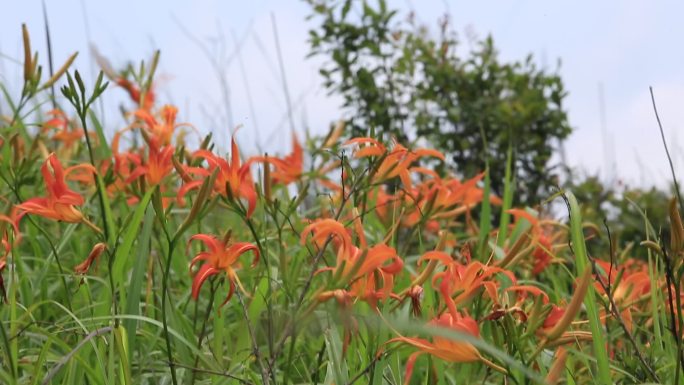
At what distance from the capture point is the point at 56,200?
1.57m

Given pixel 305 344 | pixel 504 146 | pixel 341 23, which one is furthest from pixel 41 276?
pixel 504 146

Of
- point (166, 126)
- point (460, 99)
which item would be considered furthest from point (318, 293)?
point (460, 99)

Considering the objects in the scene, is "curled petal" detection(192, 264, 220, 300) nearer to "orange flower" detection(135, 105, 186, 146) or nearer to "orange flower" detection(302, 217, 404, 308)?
"orange flower" detection(302, 217, 404, 308)

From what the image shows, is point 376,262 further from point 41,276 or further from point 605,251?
point 605,251

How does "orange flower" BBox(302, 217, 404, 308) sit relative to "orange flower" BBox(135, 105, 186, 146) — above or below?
below

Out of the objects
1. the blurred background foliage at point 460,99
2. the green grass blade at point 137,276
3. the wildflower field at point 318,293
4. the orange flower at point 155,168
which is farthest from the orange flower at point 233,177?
the blurred background foliage at point 460,99

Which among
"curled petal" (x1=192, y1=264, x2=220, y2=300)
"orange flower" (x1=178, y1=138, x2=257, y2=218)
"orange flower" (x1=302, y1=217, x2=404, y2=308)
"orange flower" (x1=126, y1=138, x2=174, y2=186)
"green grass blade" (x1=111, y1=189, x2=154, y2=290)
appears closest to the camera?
"orange flower" (x1=302, y1=217, x2=404, y2=308)

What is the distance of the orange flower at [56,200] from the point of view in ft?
5.07

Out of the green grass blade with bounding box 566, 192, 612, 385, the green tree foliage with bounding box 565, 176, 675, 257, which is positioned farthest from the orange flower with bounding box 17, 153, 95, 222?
the green tree foliage with bounding box 565, 176, 675, 257

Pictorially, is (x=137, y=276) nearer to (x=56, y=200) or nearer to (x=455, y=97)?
(x=56, y=200)

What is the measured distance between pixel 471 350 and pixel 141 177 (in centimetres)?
90

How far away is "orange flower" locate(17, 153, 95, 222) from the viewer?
5.07 feet

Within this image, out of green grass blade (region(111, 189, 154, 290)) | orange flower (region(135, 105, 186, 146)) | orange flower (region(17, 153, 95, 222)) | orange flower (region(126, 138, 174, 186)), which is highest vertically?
orange flower (region(135, 105, 186, 146))

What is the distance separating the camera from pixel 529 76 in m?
4.76
